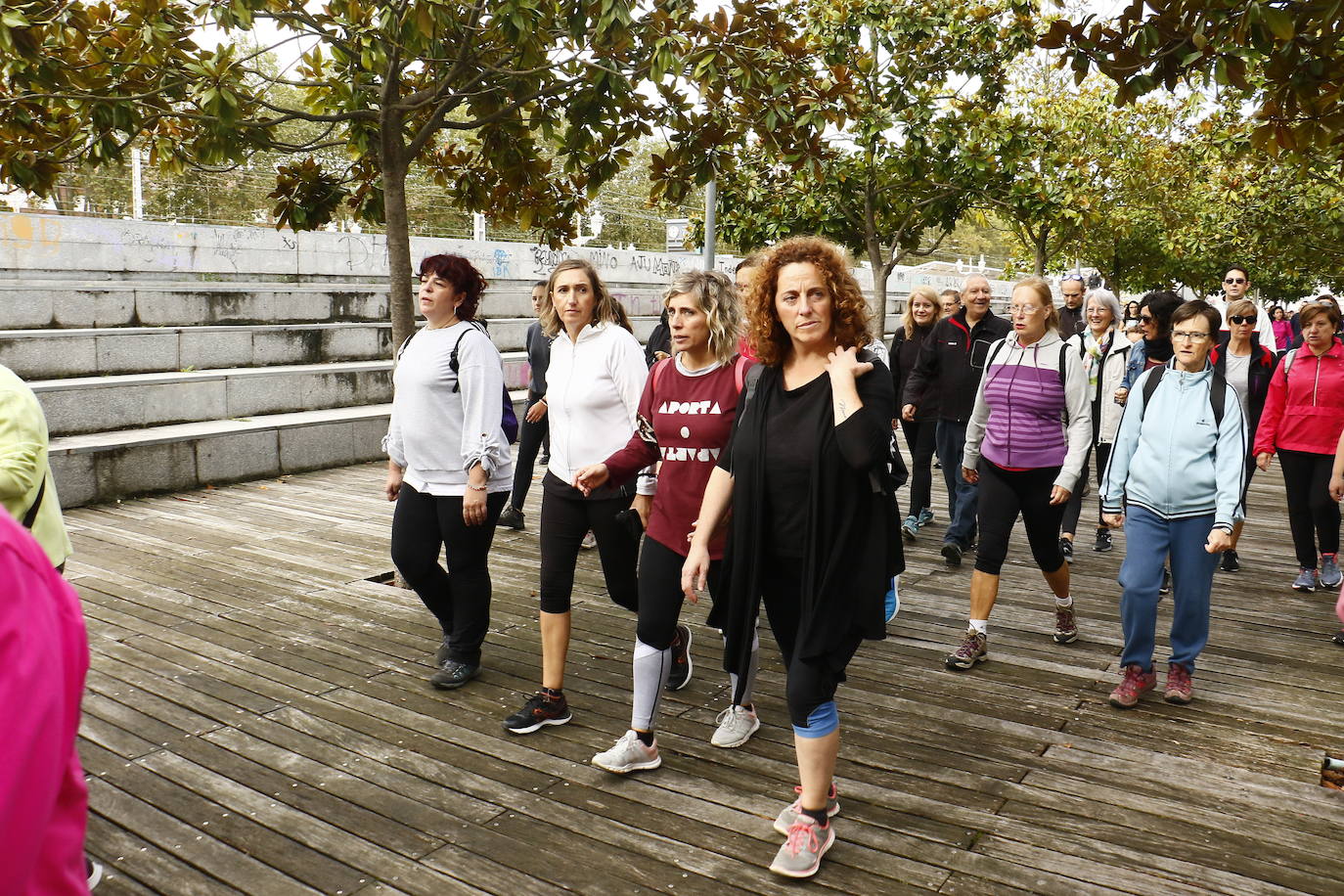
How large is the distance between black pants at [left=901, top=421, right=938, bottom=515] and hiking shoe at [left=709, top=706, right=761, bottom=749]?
4.36m

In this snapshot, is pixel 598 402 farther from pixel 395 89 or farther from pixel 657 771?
pixel 395 89

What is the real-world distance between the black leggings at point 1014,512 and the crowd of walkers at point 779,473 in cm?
1

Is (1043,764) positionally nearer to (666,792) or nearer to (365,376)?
(666,792)

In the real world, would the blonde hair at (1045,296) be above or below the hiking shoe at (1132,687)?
above

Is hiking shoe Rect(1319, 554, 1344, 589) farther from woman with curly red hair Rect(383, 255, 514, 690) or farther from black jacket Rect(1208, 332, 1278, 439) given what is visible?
woman with curly red hair Rect(383, 255, 514, 690)

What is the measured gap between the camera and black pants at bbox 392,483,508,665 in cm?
481

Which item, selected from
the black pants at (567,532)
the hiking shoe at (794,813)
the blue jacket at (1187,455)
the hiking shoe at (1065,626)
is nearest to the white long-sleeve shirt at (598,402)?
the black pants at (567,532)

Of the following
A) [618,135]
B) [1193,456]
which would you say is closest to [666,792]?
[1193,456]

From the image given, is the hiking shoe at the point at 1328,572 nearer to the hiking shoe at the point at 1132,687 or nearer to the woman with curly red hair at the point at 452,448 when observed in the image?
the hiking shoe at the point at 1132,687

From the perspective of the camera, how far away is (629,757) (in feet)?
13.2

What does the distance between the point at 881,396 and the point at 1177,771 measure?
7.22ft

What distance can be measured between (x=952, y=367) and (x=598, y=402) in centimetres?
A: 439

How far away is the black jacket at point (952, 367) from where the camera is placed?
309 inches

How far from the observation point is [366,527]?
8.43 metres
